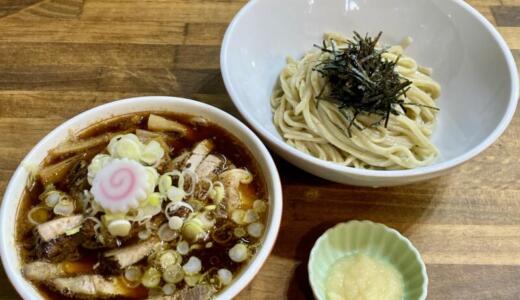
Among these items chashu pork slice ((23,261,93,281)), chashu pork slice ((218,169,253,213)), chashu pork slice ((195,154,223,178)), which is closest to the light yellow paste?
chashu pork slice ((218,169,253,213))

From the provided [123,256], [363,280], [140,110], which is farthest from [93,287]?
[363,280]

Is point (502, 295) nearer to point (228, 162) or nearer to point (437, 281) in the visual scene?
point (437, 281)

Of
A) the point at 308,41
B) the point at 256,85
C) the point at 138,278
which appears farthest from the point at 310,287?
the point at 308,41

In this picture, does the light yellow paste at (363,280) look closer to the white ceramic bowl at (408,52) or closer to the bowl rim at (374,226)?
the bowl rim at (374,226)

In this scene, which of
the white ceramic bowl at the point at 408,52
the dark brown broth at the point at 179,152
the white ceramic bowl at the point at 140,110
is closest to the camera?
the white ceramic bowl at the point at 140,110

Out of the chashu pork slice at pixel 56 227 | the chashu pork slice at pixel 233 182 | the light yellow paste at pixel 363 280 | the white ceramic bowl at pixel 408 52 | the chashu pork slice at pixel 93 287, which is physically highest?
the white ceramic bowl at pixel 408 52

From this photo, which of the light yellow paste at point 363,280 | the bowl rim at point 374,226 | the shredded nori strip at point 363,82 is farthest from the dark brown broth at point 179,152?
the shredded nori strip at point 363,82
